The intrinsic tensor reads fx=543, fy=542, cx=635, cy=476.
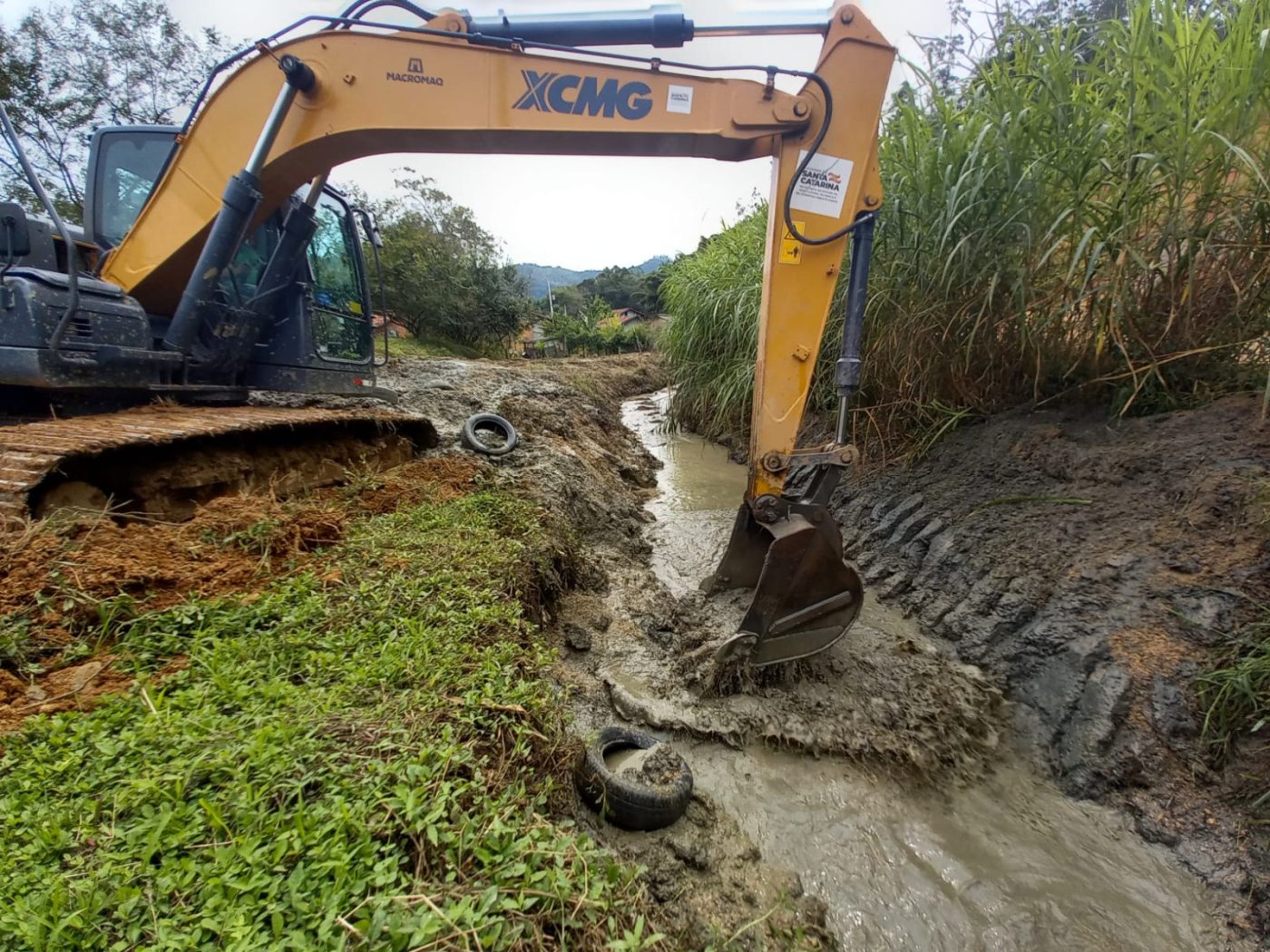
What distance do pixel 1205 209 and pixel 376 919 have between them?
4074 millimetres

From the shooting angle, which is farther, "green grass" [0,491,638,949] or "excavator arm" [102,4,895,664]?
"excavator arm" [102,4,895,664]

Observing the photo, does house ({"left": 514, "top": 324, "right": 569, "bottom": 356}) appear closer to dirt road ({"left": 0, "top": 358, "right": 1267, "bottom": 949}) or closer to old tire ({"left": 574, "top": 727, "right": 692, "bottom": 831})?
dirt road ({"left": 0, "top": 358, "right": 1267, "bottom": 949})

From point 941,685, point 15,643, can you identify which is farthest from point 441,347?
point 941,685

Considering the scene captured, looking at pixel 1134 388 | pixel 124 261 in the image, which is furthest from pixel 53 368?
pixel 1134 388

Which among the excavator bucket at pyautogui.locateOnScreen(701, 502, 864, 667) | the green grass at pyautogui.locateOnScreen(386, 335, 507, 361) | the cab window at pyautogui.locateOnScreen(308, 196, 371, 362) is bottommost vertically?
the excavator bucket at pyautogui.locateOnScreen(701, 502, 864, 667)

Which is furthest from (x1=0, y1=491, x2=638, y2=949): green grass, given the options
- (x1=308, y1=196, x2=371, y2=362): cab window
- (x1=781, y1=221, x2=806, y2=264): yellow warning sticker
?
(x1=308, y1=196, x2=371, y2=362): cab window

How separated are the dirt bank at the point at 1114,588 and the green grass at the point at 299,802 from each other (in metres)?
1.97

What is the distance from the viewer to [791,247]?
2.75 meters

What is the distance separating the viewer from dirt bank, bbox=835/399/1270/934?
1.91m

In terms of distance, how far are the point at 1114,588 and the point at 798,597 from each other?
1.37 meters

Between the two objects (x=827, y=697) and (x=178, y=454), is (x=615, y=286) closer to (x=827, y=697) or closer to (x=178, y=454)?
(x=178, y=454)

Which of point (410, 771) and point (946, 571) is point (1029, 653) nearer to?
point (946, 571)

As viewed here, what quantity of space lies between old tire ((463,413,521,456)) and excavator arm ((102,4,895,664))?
2.06 meters

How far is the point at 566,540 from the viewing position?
3.46m
